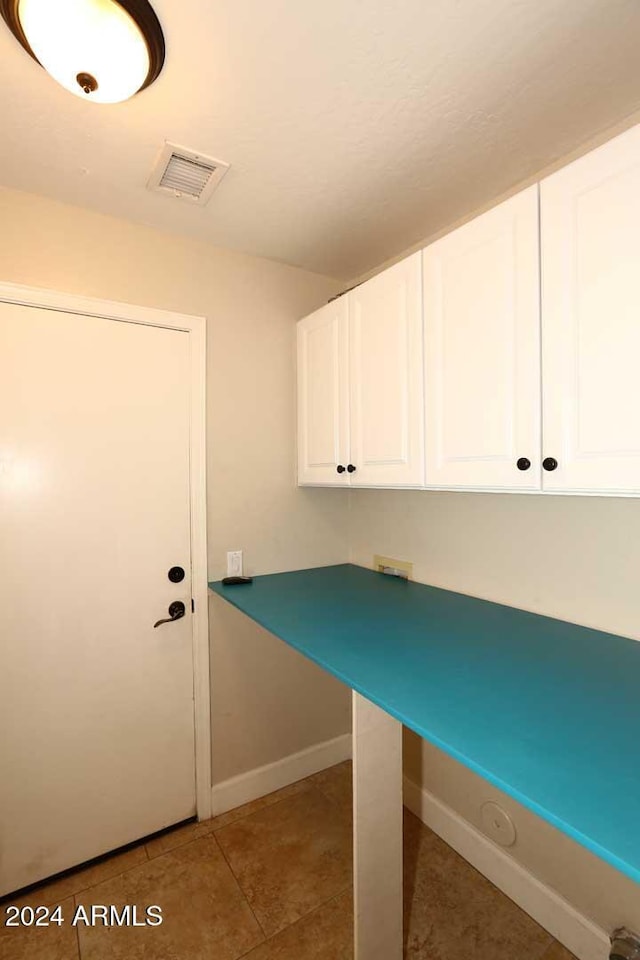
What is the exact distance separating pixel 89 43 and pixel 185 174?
0.54 meters

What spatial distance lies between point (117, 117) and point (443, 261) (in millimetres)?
1019

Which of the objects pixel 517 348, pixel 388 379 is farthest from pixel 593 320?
pixel 388 379

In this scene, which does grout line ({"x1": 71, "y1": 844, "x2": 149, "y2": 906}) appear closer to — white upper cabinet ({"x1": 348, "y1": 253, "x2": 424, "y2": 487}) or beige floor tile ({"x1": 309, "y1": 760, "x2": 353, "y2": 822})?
beige floor tile ({"x1": 309, "y1": 760, "x2": 353, "y2": 822})

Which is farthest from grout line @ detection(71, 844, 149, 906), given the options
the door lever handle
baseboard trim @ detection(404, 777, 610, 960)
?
baseboard trim @ detection(404, 777, 610, 960)

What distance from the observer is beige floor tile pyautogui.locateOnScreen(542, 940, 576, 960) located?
52.2 inches

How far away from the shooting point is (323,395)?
1.92m

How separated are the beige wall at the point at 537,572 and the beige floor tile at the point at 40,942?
1.37 meters

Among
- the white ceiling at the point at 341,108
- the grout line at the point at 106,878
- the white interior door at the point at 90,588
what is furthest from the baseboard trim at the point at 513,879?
the white ceiling at the point at 341,108

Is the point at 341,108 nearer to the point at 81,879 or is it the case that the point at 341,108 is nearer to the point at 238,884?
the point at 238,884

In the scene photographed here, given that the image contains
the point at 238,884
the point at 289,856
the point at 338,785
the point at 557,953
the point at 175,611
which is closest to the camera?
the point at 557,953

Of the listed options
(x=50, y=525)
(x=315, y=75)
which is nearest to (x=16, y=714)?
(x=50, y=525)

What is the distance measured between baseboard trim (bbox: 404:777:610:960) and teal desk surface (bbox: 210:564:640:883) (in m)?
0.88

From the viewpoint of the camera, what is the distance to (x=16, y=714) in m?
1.57

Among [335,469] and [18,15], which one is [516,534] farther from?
[18,15]
